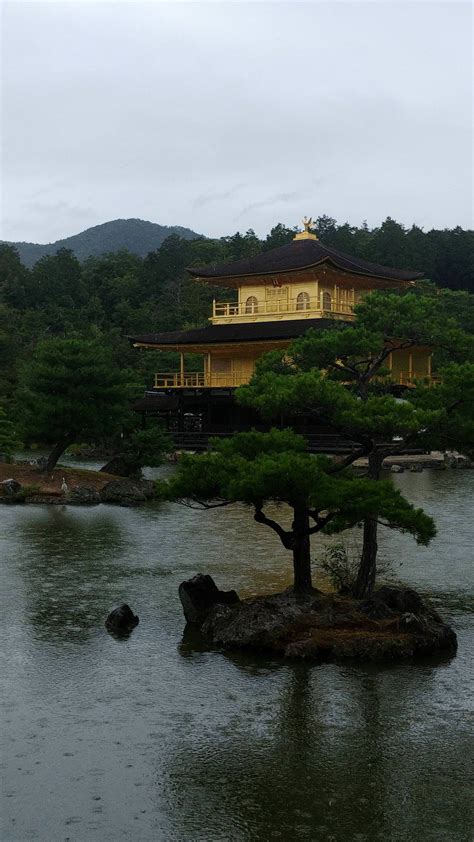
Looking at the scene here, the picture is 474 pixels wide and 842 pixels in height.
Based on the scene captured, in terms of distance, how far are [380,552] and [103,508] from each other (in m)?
8.53

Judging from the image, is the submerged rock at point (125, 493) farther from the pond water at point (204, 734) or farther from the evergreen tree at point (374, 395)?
the evergreen tree at point (374, 395)

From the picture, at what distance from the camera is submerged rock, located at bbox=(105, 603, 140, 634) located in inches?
461

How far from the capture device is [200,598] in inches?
476

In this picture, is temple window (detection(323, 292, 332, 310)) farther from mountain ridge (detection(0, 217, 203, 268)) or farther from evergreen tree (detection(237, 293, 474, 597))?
mountain ridge (detection(0, 217, 203, 268))

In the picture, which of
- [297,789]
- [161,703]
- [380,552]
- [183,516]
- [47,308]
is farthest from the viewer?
[47,308]

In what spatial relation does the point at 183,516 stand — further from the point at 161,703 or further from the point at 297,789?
the point at 297,789

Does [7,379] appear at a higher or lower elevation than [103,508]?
higher

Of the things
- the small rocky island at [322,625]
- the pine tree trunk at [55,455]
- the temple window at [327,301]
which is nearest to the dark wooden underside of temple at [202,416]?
the temple window at [327,301]

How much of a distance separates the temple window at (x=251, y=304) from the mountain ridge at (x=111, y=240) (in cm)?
13101

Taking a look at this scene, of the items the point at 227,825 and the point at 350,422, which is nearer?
the point at 227,825

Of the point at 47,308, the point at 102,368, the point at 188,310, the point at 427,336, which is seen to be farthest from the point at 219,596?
the point at 47,308

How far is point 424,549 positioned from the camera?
1720 centimetres

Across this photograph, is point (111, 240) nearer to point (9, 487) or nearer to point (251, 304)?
point (251, 304)

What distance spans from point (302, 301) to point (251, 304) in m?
2.92
